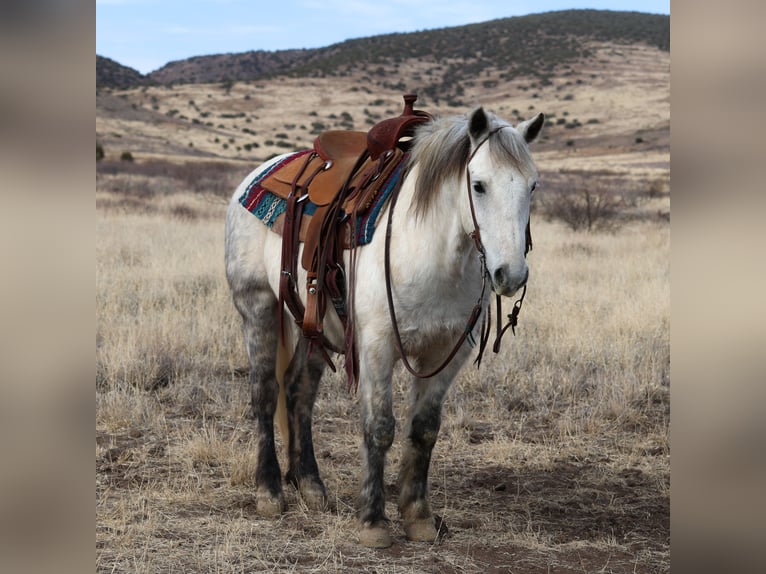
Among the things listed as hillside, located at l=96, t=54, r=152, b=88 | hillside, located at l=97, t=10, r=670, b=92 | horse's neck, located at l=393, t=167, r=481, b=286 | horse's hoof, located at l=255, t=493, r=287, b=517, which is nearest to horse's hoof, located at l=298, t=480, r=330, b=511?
horse's hoof, located at l=255, t=493, r=287, b=517

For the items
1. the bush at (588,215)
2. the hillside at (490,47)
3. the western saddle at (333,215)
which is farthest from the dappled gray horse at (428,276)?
the hillside at (490,47)

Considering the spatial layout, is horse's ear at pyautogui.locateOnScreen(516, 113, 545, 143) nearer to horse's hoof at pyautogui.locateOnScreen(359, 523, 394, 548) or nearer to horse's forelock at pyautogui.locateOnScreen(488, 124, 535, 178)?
horse's forelock at pyautogui.locateOnScreen(488, 124, 535, 178)

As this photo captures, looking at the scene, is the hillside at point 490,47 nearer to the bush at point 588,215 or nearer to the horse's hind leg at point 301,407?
the bush at point 588,215

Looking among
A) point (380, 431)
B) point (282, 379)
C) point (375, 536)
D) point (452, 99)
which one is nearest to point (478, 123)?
point (380, 431)

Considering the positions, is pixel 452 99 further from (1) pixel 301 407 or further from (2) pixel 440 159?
(2) pixel 440 159

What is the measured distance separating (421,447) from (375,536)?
0.49 metres

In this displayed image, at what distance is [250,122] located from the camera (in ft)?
211

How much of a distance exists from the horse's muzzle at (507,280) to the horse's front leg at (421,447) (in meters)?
0.88

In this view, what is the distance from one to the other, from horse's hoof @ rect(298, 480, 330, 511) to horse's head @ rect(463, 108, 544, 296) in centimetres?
197

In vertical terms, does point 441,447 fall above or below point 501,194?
below

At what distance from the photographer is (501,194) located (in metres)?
3.20
